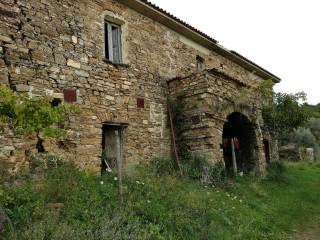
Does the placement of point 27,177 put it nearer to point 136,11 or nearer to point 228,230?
point 228,230

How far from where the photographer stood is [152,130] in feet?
32.4

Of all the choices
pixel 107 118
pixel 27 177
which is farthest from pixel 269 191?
pixel 27 177

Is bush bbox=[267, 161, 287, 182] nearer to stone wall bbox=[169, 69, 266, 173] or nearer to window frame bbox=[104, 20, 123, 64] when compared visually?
stone wall bbox=[169, 69, 266, 173]

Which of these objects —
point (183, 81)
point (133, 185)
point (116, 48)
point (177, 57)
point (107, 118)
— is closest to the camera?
point (133, 185)

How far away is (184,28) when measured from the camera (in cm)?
1160

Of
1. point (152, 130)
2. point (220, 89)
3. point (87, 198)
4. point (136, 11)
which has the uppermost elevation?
point (136, 11)

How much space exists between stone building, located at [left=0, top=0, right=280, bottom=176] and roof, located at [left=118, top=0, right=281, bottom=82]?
3 centimetres

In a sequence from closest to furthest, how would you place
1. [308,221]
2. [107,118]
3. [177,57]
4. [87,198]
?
[87,198] < [308,221] < [107,118] < [177,57]

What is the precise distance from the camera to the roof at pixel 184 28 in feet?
33.4

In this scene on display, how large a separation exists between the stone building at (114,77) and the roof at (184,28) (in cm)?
3

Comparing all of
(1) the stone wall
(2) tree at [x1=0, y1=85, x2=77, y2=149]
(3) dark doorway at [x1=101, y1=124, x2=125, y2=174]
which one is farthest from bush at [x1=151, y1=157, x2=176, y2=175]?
(2) tree at [x1=0, y1=85, x2=77, y2=149]

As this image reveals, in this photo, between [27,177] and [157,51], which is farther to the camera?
[157,51]

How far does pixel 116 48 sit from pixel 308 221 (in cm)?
650

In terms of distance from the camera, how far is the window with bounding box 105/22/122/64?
959 centimetres
